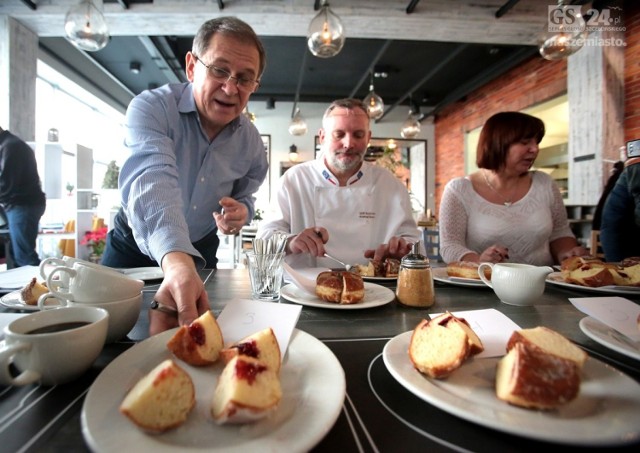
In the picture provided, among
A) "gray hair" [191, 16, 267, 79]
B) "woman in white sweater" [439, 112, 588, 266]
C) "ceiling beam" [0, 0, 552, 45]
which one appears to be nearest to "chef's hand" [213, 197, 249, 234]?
"gray hair" [191, 16, 267, 79]

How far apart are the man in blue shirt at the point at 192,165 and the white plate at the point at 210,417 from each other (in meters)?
0.20

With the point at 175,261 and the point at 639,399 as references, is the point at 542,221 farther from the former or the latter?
the point at 175,261

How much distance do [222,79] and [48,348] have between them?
1.18m

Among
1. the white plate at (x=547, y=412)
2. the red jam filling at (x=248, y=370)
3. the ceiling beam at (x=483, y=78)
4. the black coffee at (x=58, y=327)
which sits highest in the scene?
the ceiling beam at (x=483, y=78)

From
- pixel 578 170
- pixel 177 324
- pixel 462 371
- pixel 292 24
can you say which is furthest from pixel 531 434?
pixel 578 170

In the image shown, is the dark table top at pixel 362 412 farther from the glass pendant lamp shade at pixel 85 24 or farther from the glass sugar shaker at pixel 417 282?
the glass pendant lamp shade at pixel 85 24

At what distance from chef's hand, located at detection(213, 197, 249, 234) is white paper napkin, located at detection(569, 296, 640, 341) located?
3.99 ft

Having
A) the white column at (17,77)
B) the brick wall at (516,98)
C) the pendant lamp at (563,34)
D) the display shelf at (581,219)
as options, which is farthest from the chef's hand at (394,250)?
the white column at (17,77)

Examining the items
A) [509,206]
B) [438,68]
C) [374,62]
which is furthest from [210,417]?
[438,68]

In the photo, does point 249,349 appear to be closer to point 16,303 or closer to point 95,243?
point 16,303

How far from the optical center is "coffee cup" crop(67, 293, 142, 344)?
635 mm

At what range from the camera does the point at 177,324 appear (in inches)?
27.5

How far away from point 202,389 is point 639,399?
581mm

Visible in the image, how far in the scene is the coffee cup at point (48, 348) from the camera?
46 cm
